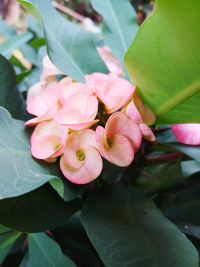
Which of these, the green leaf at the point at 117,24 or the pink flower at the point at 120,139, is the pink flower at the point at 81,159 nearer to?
the pink flower at the point at 120,139

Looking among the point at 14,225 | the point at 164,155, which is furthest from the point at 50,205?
the point at 164,155

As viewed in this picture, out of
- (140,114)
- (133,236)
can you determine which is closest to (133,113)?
(140,114)

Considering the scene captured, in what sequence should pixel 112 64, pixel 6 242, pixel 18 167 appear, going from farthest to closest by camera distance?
pixel 112 64
pixel 6 242
pixel 18 167

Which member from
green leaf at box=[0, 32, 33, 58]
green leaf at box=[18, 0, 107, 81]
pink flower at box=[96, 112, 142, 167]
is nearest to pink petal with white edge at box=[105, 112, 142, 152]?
pink flower at box=[96, 112, 142, 167]

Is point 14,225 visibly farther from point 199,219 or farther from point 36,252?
point 199,219

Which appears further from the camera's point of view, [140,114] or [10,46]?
[10,46]

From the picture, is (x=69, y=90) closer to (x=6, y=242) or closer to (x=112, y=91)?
(x=112, y=91)
